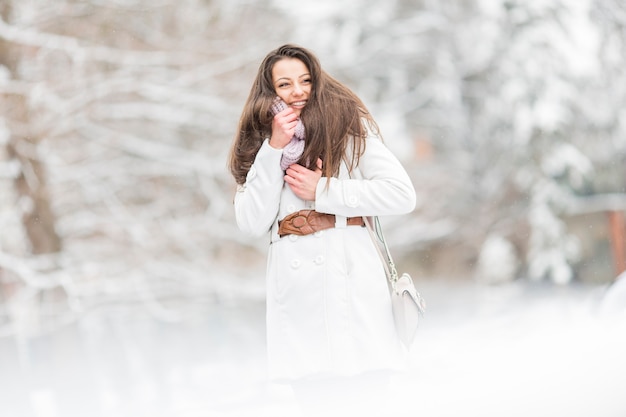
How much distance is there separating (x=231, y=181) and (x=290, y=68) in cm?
306

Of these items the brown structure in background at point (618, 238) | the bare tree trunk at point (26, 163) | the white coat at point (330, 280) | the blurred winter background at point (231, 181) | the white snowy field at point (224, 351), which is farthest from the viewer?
the brown structure in background at point (618, 238)

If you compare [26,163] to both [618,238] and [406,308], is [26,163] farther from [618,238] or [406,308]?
[618,238]

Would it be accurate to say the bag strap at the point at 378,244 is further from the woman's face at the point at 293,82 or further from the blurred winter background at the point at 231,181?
the blurred winter background at the point at 231,181

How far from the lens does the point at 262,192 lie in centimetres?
148

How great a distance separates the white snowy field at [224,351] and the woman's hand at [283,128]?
1700 mm

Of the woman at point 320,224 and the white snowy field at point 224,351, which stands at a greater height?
the woman at point 320,224

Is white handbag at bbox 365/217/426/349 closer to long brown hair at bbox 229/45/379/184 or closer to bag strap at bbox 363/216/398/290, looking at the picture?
bag strap at bbox 363/216/398/290

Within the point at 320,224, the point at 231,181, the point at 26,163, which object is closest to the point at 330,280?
the point at 320,224

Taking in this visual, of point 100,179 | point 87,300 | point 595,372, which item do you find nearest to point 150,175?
point 100,179

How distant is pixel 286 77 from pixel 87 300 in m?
3.10

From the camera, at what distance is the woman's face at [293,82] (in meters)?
1.52

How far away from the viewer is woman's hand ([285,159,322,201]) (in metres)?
1.47

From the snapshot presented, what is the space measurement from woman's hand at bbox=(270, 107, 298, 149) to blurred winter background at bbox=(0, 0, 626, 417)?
2398 millimetres

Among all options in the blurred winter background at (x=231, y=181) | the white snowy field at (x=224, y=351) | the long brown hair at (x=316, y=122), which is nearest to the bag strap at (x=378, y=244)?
the long brown hair at (x=316, y=122)
